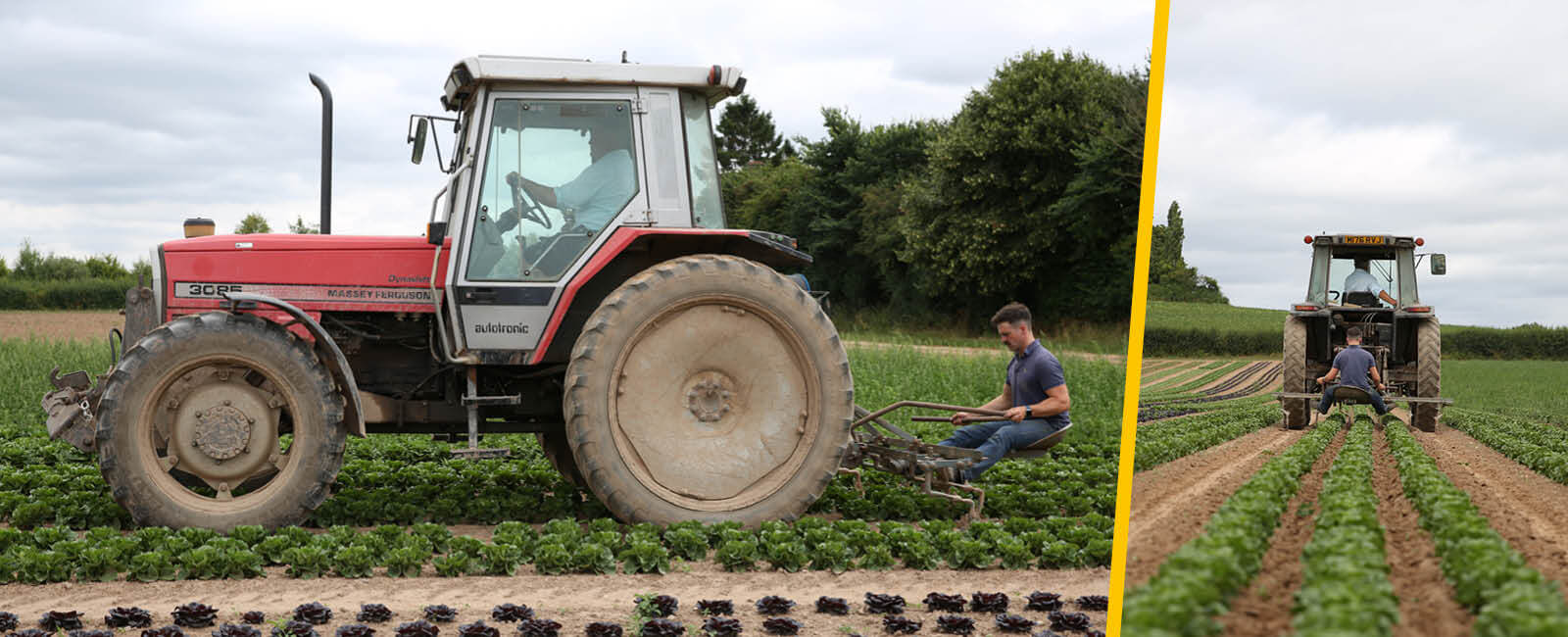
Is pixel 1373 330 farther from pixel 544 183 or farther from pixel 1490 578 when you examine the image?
pixel 1490 578

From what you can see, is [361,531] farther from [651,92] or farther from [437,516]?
[651,92]

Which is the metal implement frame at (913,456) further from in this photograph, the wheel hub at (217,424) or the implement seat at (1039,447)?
the wheel hub at (217,424)

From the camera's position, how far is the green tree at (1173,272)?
1210 mm

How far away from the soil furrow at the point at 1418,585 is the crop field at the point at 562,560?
354 centimetres

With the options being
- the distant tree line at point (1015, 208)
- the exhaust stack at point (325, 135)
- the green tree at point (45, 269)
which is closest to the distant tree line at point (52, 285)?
the green tree at point (45, 269)

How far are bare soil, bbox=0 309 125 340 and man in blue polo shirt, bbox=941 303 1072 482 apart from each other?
14748mm

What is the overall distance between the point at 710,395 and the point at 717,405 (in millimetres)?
72

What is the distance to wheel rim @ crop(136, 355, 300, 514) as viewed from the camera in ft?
19.9

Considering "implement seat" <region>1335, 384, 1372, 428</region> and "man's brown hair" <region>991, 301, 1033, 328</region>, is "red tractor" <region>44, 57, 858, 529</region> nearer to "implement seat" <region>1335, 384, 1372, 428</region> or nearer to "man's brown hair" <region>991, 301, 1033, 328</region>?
"man's brown hair" <region>991, 301, 1033, 328</region>

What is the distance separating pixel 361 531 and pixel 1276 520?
6.22m

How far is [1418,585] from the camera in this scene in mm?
897

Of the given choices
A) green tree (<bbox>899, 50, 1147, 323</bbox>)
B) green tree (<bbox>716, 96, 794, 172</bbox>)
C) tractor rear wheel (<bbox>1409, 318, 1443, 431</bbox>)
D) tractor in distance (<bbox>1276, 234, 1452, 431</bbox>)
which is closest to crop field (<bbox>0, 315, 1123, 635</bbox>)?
tractor in distance (<bbox>1276, 234, 1452, 431</bbox>)

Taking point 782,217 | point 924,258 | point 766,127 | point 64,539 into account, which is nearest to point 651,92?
point 64,539

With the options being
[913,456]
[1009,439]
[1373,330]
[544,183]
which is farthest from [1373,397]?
[544,183]
